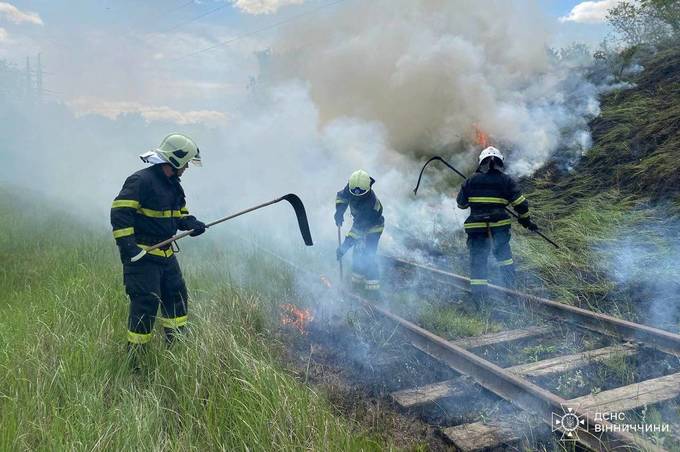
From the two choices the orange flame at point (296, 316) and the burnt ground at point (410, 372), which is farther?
the orange flame at point (296, 316)

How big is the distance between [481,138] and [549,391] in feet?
33.9

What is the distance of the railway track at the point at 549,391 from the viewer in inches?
122

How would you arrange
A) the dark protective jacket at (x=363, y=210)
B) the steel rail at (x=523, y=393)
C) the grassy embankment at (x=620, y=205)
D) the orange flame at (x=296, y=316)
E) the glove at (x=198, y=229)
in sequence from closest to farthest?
the steel rail at (x=523, y=393)
the glove at (x=198, y=229)
the orange flame at (x=296, y=316)
the grassy embankment at (x=620, y=205)
the dark protective jacket at (x=363, y=210)

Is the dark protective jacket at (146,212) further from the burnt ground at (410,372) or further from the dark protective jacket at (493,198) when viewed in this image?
the dark protective jacket at (493,198)

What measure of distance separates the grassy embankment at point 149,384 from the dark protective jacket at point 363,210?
202cm

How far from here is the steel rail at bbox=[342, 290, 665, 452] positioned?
291 cm

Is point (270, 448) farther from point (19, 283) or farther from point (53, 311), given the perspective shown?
point (19, 283)

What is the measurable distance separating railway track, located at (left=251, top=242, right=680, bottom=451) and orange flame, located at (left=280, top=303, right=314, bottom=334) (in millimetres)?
774

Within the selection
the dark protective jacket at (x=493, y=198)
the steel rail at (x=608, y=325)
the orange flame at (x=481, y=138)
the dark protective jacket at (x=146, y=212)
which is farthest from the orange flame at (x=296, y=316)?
the orange flame at (x=481, y=138)

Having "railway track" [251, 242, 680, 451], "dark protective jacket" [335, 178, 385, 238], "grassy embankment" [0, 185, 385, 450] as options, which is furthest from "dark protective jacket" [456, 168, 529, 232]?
"grassy embankment" [0, 185, 385, 450]

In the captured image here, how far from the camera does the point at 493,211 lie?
6625mm

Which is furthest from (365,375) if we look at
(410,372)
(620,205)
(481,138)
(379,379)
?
(481,138)

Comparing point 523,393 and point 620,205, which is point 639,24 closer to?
point 620,205

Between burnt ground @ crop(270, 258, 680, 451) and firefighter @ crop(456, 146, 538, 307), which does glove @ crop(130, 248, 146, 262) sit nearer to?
burnt ground @ crop(270, 258, 680, 451)
